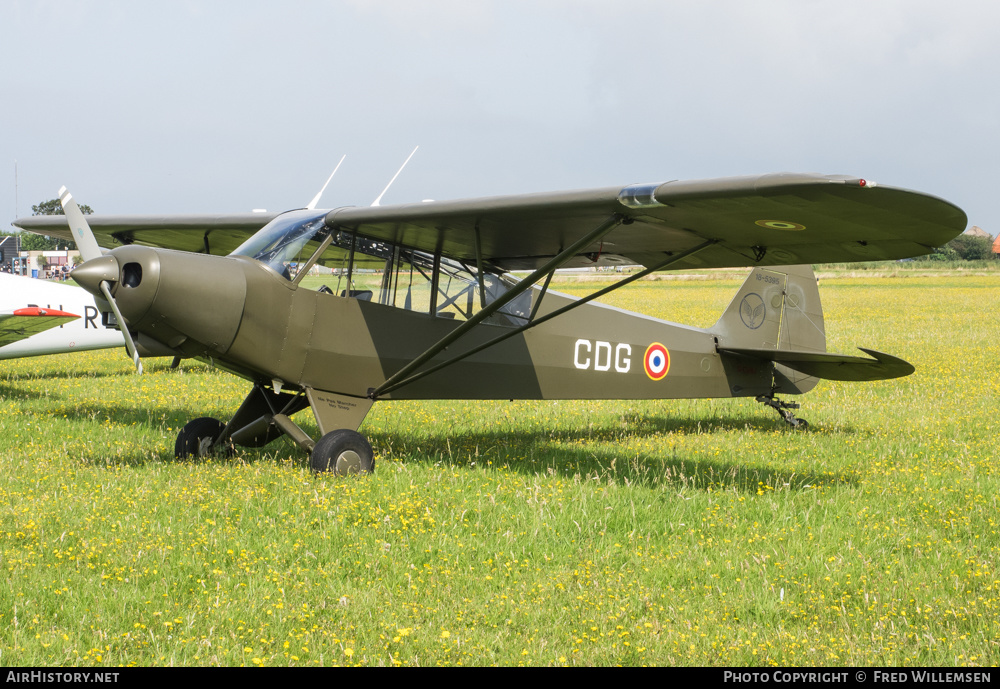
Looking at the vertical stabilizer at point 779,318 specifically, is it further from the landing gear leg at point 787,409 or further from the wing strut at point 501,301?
the wing strut at point 501,301

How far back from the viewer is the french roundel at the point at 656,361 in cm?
931

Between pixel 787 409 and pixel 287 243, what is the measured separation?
267 inches

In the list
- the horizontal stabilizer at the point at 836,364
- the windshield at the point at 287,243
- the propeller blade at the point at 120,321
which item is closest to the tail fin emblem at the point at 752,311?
the horizontal stabilizer at the point at 836,364

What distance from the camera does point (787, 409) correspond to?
10.4 metres

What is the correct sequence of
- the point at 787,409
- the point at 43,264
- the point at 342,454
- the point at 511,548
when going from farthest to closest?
the point at 43,264 < the point at 787,409 < the point at 342,454 < the point at 511,548

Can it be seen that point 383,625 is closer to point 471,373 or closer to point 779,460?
point 471,373

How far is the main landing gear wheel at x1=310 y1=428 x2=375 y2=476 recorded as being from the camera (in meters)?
6.63

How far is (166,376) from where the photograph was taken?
14.8 metres

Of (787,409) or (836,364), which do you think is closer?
(836,364)

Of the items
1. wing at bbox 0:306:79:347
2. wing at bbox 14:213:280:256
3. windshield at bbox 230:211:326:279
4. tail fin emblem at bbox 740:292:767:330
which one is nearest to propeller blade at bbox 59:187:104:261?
windshield at bbox 230:211:326:279

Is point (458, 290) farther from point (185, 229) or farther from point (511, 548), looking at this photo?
point (185, 229)

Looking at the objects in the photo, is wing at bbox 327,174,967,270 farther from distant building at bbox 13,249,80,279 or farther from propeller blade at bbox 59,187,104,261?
distant building at bbox 13,249,80,279

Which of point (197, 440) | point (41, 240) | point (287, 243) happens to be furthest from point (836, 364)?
point (41, 240)

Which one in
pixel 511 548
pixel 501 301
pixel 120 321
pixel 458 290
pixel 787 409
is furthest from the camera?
pixel 787 409
